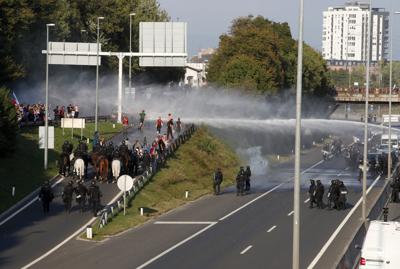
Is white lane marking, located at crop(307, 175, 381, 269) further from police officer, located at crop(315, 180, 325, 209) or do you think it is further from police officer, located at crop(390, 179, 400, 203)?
police officer, located at crop(390, 179, 400, 203)

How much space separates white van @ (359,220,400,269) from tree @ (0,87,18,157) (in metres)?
29.1

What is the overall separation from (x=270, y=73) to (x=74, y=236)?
7009 cm

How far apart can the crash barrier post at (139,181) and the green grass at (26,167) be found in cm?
453

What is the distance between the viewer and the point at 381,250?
27.0 m

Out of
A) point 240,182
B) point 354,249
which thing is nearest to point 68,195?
point 240,182

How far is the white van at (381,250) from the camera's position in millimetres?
26694

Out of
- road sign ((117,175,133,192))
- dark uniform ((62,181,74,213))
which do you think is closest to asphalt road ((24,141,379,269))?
road sign ((117,175,133,192))

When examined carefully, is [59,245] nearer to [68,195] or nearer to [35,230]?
[35,230]

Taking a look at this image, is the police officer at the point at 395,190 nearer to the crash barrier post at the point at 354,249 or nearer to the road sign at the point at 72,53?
the crash barrier post at the point at 354,249

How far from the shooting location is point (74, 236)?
38.6m

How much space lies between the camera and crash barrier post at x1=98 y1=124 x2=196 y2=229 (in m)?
42.8

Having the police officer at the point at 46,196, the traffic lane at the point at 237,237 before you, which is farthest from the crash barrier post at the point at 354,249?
the police officer at the point at 46,196

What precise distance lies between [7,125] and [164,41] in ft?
81.8

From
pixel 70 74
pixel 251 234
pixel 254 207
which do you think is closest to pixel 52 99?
pixel 70 74
